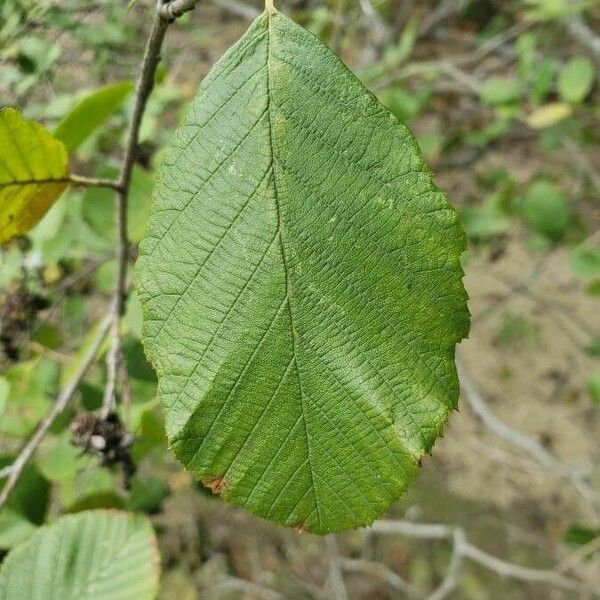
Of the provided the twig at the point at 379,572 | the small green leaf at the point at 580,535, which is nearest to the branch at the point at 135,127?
the small green leaf at the point at 580,535

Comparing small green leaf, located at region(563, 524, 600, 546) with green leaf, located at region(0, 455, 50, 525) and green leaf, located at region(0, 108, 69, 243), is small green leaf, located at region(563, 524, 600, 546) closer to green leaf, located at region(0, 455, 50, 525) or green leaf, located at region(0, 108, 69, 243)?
green leaf, located at region(0, 455, 50, 525)

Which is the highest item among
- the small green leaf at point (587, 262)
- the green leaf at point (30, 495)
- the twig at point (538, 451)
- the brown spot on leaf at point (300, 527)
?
the small green leaf at point (587, 262)

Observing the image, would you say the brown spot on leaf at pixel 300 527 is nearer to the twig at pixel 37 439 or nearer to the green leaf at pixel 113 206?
the twig at pixel 37 439

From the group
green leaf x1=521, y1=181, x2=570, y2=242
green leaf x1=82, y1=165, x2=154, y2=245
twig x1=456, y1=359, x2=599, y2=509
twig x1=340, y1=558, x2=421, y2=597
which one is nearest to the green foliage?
twig x1=456, y1=359, x2=599, y2=509

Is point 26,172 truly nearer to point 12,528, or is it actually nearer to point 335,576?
point 12,528

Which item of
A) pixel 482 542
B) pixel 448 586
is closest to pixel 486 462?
pixel 482 542

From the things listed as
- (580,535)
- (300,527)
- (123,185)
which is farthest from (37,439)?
(580,535)

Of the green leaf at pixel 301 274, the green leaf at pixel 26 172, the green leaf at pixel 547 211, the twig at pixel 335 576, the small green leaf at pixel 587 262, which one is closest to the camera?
the green leaf at pixel 301 274

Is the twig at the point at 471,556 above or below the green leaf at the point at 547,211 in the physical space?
below
